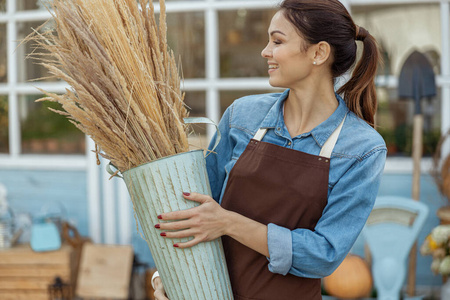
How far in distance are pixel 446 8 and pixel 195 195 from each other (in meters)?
2.94

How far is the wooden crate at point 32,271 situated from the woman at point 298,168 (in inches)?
88.4

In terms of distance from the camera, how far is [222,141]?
5.23 feet

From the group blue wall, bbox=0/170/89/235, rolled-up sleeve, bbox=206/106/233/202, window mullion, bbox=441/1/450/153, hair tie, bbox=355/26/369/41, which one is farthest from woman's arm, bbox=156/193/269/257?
blue wall, bbox=0/170/89/235

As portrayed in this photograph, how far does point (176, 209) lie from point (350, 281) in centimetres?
234

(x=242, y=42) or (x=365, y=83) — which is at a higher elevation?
(x=242, y=42)

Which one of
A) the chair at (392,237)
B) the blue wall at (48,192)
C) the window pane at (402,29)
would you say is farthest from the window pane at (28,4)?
the chair at (392,237)

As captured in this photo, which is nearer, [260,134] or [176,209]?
[176,209]

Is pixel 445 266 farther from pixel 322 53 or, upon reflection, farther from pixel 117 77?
pixel 117 77

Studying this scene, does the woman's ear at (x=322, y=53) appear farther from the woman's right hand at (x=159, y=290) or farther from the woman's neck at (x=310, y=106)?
the woman's right hand at (x=159, y=290)

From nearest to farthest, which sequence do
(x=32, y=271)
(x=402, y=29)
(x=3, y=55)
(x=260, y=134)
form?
(x=260, y=134) < (x=32, y=271) < (x=402, y=29) < (x=3, y=55)

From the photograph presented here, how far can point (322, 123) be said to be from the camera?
4.77 feet

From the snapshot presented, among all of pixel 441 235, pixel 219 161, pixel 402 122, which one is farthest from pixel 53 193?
pixel 219 161

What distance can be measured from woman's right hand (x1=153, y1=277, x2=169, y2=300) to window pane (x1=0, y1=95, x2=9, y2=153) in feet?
10.2

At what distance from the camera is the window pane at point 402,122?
3.71 metres
